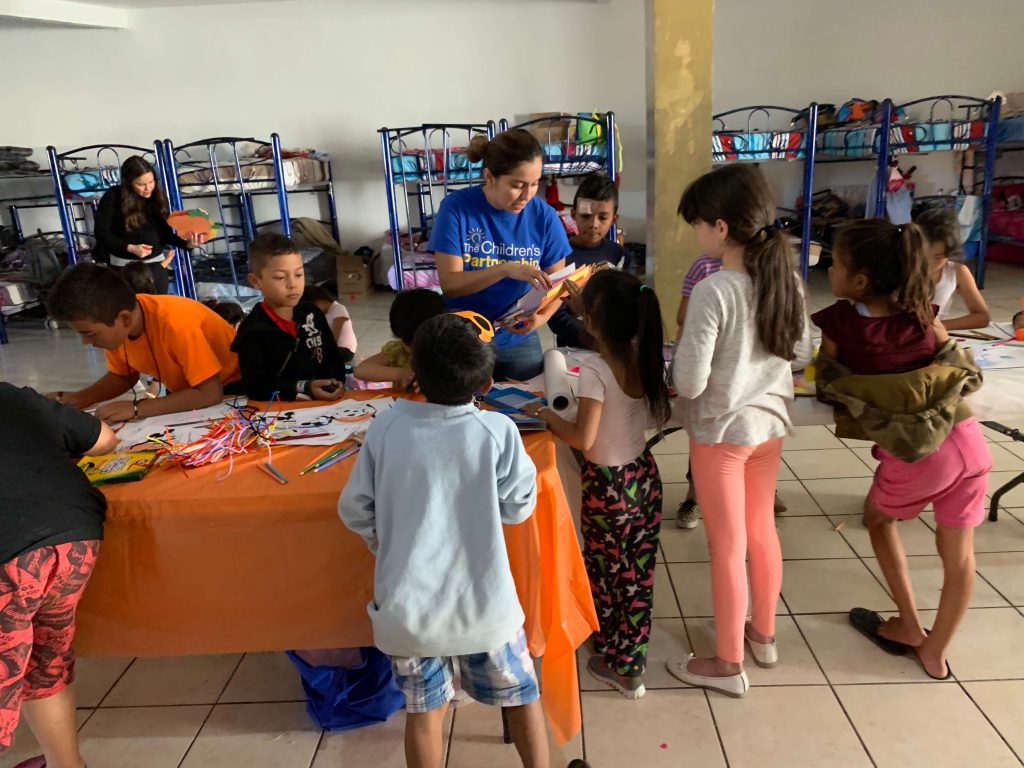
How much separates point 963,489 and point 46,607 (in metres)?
2.20

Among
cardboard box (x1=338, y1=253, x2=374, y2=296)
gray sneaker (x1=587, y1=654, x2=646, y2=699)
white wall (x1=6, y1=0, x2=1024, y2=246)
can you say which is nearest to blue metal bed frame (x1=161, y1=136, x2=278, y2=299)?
white wall (x1=6, y1=0, x2=1024, y2=246)

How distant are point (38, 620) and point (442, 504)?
3.19ft

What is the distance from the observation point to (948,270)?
2.47 meters

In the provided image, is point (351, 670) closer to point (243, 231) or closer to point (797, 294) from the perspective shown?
point (797, 294)

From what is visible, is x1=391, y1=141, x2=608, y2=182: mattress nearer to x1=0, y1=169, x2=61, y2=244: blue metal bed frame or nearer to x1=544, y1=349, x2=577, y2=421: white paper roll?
x1=0, y1=169, x2=61, y2=244: blue metal bed frame

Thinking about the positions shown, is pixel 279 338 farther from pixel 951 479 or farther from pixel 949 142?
pixel 949 142

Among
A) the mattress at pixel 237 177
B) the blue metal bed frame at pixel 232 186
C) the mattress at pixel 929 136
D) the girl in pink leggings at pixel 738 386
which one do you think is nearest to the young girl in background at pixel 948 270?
the girl in pink leggings at pixel 738 386

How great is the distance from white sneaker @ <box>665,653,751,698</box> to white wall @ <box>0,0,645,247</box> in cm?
600

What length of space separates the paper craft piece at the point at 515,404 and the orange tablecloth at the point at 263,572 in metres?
0.05

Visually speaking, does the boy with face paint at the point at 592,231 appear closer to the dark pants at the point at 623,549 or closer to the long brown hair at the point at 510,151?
the long brown hair at the point at 510,151

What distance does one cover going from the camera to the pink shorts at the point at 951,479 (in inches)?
72.3

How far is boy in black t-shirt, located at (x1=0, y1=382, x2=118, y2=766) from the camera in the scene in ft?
4.62

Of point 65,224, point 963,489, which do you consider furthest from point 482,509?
point 65,224

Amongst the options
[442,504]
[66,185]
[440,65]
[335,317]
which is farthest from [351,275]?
[442,504]
